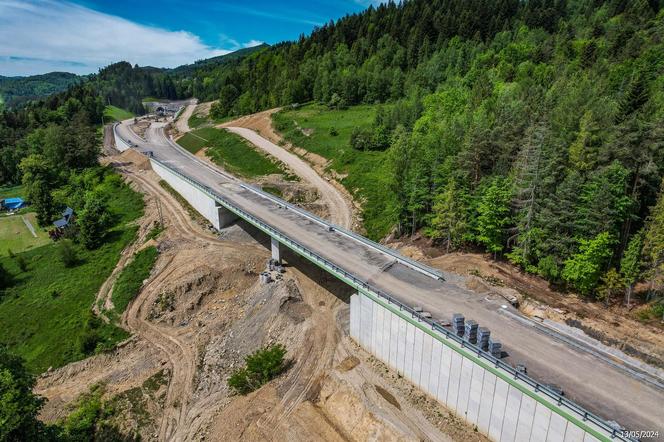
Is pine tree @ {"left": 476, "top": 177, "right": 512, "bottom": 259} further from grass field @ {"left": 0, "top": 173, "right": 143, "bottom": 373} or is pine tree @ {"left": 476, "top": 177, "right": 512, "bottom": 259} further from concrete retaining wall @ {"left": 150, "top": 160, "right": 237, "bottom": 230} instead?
grass field @ {"left": 0, "top": 173, "right": 143, "bottom": 373}

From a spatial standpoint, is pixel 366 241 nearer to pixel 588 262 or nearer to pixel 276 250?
pixel 276 250

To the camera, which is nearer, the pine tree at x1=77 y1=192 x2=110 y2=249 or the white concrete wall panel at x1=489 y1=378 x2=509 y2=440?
the white concrete wall panel at x1=489 y1=378 x2=509 y2=440

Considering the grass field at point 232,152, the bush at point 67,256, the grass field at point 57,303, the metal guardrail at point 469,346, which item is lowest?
the grass field at point 57,303

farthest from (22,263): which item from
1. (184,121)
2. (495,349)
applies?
(184,121)

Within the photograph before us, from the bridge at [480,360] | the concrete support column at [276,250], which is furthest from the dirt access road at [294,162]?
the bridge at [480,360]

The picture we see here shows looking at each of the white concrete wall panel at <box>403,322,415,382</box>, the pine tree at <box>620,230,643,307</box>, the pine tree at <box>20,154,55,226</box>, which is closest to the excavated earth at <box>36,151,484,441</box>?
the white concrete wall panel at <box>403,322,415,382</box>

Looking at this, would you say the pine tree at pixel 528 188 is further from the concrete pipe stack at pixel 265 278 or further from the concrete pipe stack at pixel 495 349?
the concrete pipe stack at pixel 265 278
